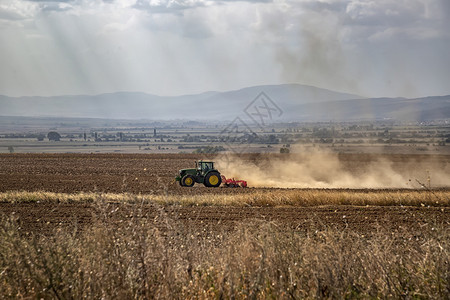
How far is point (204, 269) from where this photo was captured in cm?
982

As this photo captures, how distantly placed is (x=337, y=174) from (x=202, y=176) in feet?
59.7

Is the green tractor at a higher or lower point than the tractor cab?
lower

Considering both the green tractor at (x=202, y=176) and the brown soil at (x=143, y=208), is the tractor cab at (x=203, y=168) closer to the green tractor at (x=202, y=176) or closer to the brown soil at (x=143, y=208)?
the green tractor at (x=202, y=176)

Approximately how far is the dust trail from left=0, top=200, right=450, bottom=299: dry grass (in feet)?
90.2

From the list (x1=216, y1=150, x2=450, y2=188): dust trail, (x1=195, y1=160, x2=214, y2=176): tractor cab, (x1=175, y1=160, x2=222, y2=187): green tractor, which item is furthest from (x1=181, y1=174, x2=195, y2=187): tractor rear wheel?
(x1=216, y1=150, x2=450, y2=188): dust trail

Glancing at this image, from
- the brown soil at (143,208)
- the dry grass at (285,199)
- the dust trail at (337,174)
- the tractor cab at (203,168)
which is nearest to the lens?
the brown soil at (143,208)

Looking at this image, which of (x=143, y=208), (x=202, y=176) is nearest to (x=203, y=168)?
(x=202, y=176)

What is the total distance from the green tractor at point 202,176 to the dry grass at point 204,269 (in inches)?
908

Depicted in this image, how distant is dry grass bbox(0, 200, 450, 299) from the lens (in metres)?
8.84

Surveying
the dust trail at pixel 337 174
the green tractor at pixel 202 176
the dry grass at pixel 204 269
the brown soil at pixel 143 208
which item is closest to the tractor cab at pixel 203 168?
the green tractor at pixel 202 176

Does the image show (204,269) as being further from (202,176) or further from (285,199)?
(202,176)

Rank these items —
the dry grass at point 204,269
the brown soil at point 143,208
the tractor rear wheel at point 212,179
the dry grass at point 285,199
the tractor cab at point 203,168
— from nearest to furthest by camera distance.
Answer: the dry grass at point 204,269 → the brown soil at point 143,208 → the dry grass at point 285,199 → the tractor rear wheel at point 212,179 → the tractor cab at point 203,168

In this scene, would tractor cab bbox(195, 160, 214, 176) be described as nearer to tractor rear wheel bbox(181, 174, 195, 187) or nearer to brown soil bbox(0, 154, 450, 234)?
tractor rear wheel bbox(181, 174, 195, 187)

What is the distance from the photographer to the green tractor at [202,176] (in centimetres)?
3338
